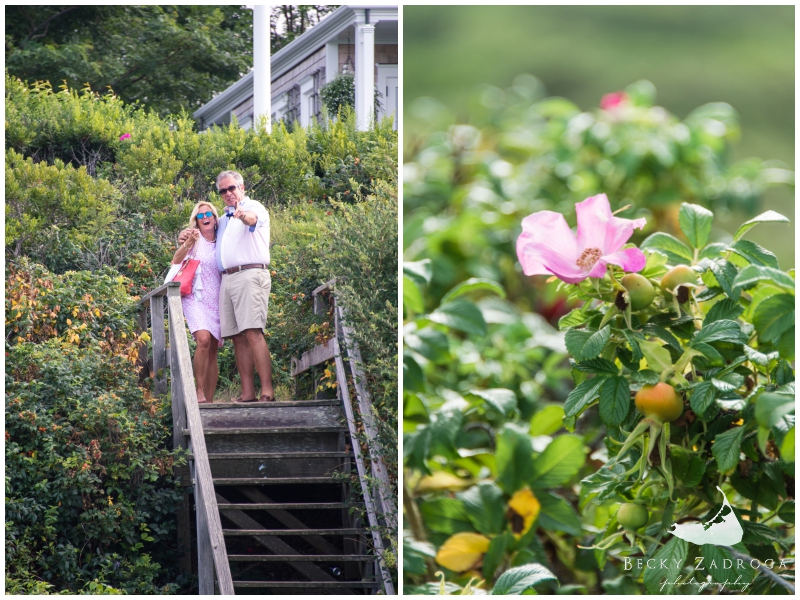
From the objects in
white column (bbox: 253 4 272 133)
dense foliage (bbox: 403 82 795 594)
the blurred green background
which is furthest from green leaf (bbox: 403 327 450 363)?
white column (bbox: 253 4 272 133)

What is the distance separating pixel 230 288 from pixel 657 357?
130 cm

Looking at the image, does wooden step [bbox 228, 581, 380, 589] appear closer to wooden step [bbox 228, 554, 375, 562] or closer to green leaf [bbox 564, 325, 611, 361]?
wooden step [bbox 228, 554, 375, 562]

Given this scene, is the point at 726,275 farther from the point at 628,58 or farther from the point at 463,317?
the point at 628,58

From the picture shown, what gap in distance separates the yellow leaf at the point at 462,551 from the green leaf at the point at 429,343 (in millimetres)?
351

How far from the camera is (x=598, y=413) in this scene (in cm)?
149

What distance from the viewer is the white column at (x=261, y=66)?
2244 millimetres

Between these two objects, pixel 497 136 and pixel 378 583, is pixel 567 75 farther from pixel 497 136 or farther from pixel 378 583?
pixel 378 583

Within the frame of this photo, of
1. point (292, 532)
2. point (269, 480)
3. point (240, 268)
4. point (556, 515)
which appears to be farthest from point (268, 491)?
point (556, 515)

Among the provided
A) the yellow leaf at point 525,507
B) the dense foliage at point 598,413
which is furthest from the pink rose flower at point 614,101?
the yellow leaf at point 525,507

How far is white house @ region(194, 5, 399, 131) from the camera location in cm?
224

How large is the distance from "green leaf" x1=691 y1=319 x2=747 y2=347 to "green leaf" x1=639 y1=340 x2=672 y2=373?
2.0 inches

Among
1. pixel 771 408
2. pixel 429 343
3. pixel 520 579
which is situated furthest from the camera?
pixel 429 343

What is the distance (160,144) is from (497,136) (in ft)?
3.24

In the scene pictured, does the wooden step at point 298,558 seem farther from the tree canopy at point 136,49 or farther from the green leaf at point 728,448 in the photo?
the tree canopy at point 136,49
